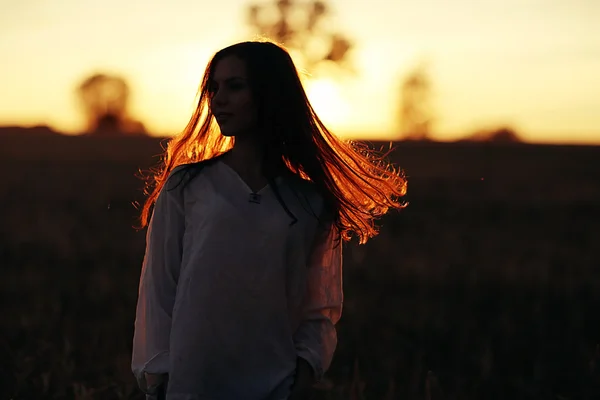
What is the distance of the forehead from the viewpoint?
2.78 m

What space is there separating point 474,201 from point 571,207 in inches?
77.5

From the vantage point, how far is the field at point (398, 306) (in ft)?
18.4

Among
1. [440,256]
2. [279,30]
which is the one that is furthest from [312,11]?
[440,256]

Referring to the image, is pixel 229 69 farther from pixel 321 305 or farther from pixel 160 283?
pixel 321 305

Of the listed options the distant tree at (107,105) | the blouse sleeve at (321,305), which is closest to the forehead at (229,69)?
the blouse sleeve at (321,305)

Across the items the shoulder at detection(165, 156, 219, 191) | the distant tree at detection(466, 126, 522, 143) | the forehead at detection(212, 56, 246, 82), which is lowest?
the shoulder at detection(165, 156, 219, 191)

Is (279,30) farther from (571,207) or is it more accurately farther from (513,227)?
(513,227)

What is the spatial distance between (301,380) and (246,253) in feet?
1.43

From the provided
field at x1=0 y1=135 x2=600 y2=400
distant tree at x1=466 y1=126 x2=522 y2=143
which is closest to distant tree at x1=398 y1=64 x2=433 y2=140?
distant tree at x1=466 y1=126 x2=522 y2=143

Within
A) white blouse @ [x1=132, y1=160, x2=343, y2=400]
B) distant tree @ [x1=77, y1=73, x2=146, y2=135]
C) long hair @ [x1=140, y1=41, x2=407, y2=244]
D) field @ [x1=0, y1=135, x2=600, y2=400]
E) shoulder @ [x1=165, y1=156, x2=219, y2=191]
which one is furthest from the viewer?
distant tree @ [x1=77, y1=73, x2=146, y2=135]

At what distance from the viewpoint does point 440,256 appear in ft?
35.0

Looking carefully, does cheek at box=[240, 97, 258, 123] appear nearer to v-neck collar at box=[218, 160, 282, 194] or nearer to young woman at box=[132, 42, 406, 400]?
young woman at box=[132, 42, 406, 400]

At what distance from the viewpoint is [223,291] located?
8.66 ft

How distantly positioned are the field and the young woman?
1.85 m
